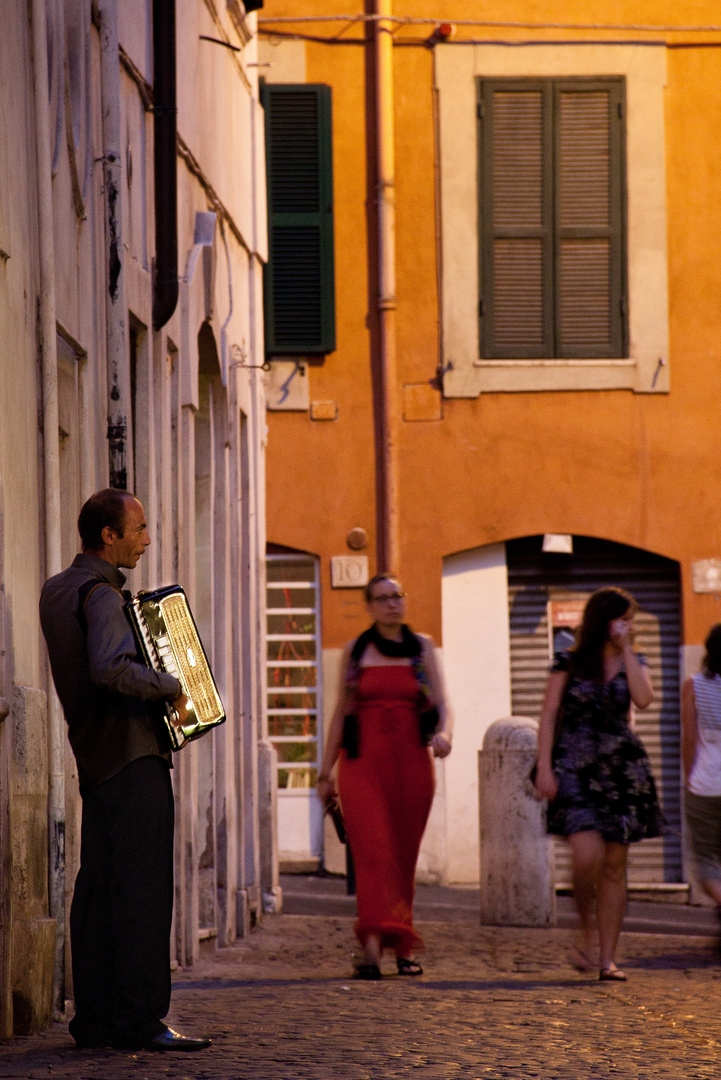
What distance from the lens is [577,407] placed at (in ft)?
54.3

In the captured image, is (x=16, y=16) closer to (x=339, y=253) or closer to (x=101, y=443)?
(x=101, y=443)

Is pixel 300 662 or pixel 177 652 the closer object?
pixel 177 652

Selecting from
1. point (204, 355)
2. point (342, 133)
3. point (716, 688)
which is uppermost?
point (342, 133)

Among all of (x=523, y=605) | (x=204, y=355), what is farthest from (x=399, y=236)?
(x=204, y=355)

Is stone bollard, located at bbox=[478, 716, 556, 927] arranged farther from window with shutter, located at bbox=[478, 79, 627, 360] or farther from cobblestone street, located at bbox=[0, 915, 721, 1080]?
window with shutter, located at bbox=[478, 79, 627, 360]

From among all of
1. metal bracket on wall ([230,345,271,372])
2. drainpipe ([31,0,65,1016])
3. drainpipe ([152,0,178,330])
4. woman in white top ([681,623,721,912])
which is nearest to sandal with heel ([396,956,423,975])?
woman in white top ([681,623,721,912])

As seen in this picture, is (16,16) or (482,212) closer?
(16,16)

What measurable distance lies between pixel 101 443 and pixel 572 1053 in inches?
134

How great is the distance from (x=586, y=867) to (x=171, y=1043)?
310 cm

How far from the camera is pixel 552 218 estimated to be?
1667cm

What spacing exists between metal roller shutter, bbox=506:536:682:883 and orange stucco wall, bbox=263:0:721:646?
353 millimetres

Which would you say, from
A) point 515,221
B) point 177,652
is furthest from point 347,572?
point 177,652

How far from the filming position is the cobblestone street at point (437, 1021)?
5324mm

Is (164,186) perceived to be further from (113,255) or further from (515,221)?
(515,221)
